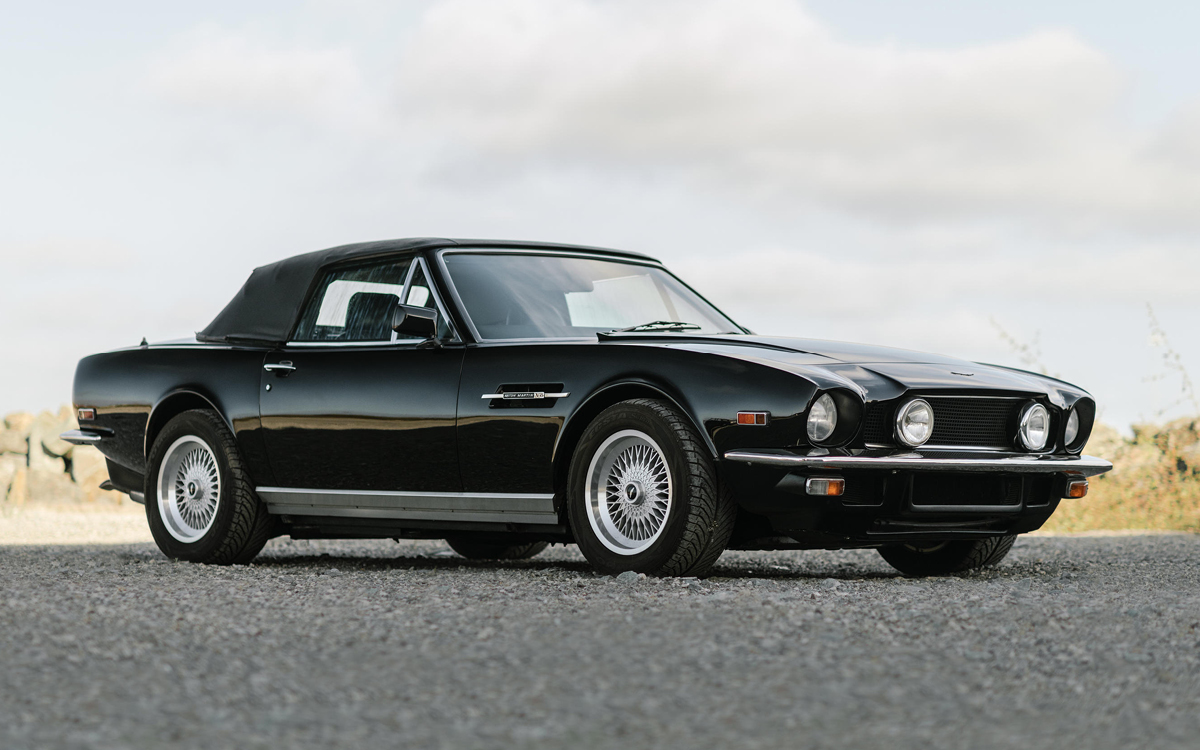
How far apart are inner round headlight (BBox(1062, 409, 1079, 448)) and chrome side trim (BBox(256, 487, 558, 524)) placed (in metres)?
2.43

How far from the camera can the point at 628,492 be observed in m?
5.95

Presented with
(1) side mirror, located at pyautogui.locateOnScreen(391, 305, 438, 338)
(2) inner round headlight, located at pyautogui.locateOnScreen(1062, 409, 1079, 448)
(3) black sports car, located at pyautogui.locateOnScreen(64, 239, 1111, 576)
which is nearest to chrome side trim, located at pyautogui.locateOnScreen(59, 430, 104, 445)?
(3) black sports car, located at pyautogui.locateOnScreen(64, 239, 1111, 576)

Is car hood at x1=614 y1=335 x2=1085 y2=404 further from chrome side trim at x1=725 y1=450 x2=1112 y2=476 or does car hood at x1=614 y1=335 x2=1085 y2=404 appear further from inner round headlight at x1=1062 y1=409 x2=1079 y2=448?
chrome side trim at x1=725 y1=450 x2=1112 y2=476

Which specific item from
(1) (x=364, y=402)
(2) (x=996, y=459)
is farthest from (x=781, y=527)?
(1) (x=364, y=402)

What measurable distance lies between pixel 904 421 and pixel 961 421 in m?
0.38

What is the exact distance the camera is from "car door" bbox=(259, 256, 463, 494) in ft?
21.7

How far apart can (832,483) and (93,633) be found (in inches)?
112

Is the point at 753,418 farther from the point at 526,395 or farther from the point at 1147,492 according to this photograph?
the point at 1147,492

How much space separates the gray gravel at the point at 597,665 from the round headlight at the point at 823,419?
63cm

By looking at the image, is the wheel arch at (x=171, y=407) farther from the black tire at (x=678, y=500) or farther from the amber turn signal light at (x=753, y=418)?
the amber turn signal light at (x=753, y=418)

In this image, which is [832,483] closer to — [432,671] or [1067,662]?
[1067,662]

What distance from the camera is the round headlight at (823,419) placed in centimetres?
562

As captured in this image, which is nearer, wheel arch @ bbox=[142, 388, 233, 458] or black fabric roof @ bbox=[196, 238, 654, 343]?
black fabric roof @ bbox=[196, 238, 654, 343]

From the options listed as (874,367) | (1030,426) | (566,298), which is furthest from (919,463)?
(566,298)
